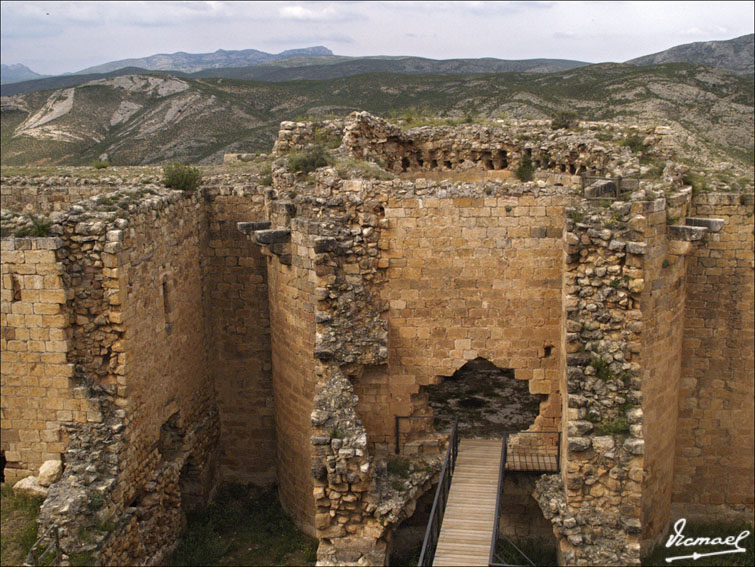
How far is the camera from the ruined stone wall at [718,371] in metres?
10.9

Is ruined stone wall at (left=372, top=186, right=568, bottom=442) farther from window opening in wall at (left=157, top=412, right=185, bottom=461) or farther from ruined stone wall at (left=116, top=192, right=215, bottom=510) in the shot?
window opening in wall at (left=157, top=412, right=185, bottom=461)

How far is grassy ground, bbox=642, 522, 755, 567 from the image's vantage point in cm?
1054

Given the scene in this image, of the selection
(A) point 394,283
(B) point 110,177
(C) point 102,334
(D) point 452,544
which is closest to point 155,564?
(C) point 102,334

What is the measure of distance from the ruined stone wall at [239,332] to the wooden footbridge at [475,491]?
3844 millimetres

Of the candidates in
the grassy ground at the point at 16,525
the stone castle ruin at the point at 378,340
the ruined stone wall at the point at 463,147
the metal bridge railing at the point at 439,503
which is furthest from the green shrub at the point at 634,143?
the grassy ground at the point at 16,525

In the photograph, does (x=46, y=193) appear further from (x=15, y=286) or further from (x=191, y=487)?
(x=191, y=487)

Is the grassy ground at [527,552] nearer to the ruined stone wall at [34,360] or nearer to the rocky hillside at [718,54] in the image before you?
the ruined stone wall at [34,360]

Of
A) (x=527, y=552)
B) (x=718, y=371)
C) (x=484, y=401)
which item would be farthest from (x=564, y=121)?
(x=527, y=552)

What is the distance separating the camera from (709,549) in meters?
11.0

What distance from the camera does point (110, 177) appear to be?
1448cm

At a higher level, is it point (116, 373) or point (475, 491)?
point (116, 373)

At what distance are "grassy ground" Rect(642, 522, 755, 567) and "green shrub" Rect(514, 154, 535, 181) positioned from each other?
6.98 metres

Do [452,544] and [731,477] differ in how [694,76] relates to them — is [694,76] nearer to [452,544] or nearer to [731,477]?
[731,477]

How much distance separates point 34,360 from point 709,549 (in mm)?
10020
